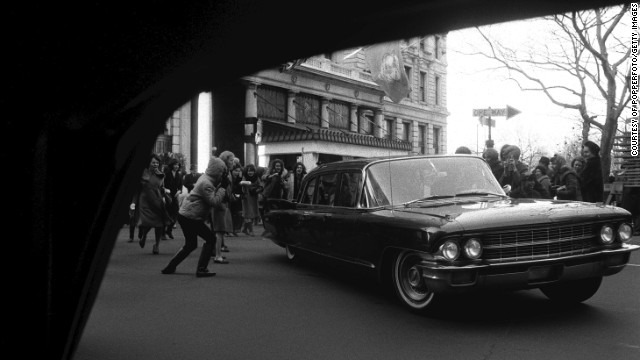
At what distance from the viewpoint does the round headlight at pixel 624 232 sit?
18.9 ft

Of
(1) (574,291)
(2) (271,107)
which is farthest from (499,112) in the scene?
(2) (271,107)

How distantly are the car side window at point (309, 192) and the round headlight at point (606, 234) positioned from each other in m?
3.76

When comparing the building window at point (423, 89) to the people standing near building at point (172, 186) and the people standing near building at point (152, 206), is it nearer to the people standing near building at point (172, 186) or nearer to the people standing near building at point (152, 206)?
the people standing near building at point (172, 186)

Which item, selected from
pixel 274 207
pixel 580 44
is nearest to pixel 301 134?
pixel 580 44

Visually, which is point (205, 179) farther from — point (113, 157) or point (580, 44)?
point (580, 44)

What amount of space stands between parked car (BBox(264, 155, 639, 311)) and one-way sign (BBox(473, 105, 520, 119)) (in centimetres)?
607

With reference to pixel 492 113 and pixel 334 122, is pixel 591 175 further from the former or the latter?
pixel 334 122

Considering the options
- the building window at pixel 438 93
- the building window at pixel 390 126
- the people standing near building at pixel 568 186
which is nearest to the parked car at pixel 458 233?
the people standing near building at pixel 568 186

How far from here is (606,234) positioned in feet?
18.8

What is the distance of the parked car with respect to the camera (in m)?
5.23

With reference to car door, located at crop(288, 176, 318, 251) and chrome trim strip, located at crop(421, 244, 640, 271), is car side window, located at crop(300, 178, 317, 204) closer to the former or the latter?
car door, located at crop(288, 176, 318, 251)

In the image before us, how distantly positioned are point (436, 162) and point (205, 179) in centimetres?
341

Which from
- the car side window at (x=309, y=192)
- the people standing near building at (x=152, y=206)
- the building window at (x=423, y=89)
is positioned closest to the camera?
the car side window at (x=309, y=192)

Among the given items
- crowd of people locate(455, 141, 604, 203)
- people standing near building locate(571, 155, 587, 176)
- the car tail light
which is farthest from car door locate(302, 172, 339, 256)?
people standing near building locate(571, 155, 587, 176)
